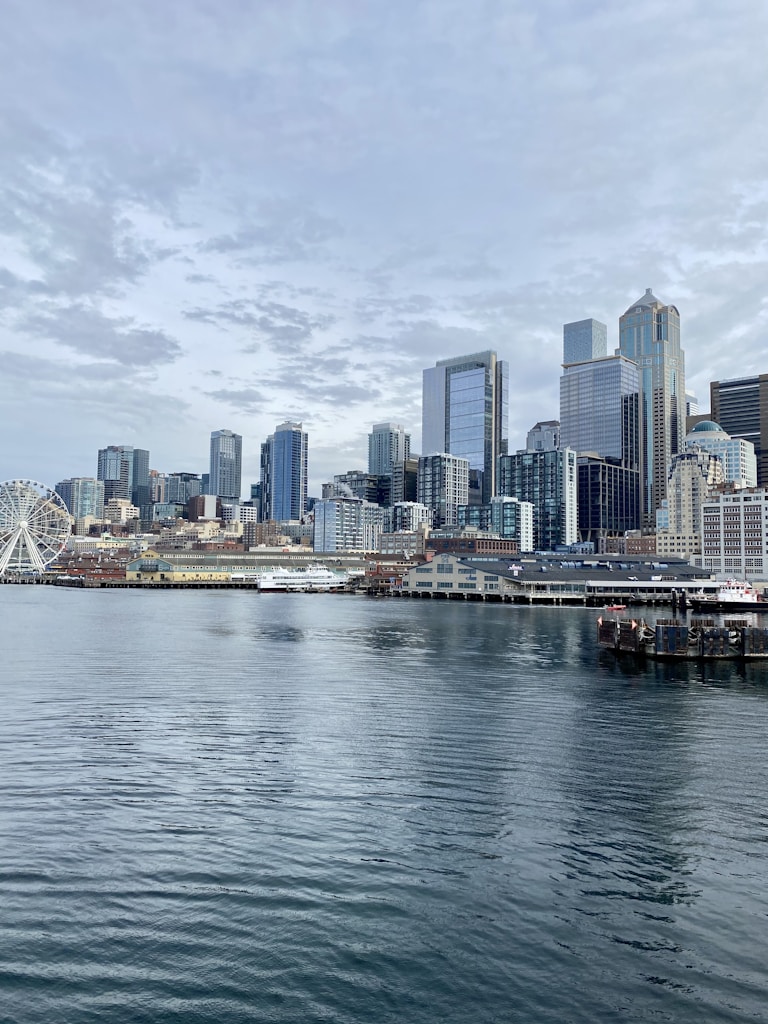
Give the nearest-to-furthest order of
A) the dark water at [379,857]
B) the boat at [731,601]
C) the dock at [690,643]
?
the dark water at [379,857], the dock at [690,643], the boat at [731,601]

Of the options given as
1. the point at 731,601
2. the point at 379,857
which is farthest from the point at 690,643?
the point at 731,601

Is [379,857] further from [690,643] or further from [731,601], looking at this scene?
[731,601]

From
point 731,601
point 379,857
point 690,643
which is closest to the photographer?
point 379,857

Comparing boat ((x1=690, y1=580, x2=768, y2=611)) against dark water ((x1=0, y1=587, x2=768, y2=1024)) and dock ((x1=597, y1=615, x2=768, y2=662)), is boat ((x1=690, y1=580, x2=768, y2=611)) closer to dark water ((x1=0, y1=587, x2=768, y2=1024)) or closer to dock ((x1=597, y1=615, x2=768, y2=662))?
dock ((x1=597, y1=615, x2=768, y2=662))

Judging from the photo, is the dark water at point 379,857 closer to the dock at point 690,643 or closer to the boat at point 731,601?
the dock at point 690,643

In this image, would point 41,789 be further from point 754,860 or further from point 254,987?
point 754,860

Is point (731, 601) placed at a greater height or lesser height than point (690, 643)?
lesser

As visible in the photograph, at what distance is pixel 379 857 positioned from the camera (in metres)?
22.1

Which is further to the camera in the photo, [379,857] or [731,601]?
[731,601]

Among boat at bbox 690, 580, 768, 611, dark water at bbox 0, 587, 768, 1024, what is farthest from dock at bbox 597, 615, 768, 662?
boat at bbox 690, 580, 768, 611

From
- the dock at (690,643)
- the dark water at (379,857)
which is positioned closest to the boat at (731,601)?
the dock at (690,643)

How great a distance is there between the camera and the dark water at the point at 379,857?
52.1 ft

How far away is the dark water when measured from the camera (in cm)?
1589

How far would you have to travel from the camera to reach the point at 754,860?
22.2 metres
